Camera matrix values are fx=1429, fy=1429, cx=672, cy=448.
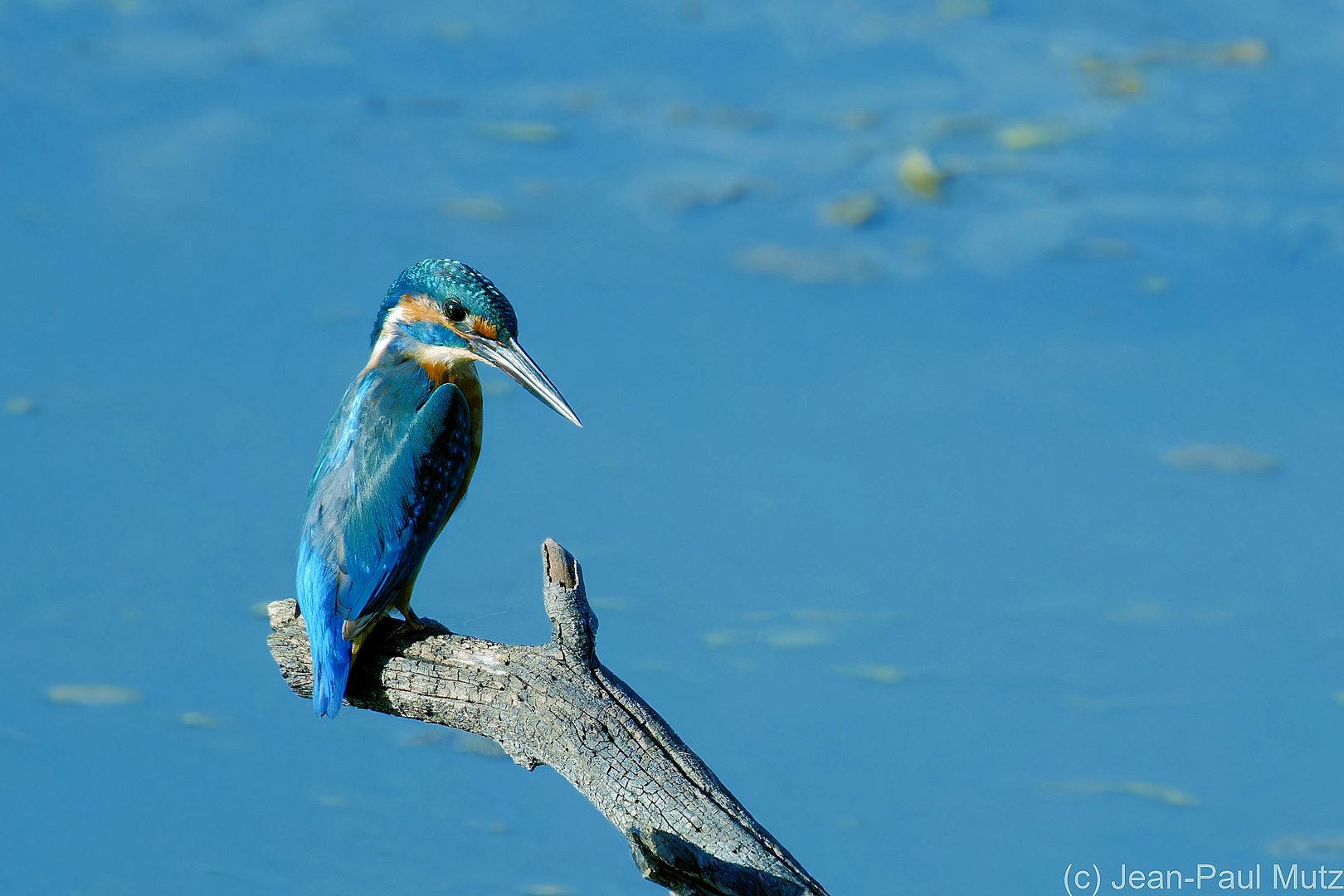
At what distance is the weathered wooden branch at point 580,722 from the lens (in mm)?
2031

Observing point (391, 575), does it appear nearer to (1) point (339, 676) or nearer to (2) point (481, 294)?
(1) point (339, 676)

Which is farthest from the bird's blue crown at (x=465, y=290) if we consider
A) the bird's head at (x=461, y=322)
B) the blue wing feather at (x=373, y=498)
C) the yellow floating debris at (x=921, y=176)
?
the yellow floating debris at (x=921, y=176)

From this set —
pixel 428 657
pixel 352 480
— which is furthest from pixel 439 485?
pixel 428 657

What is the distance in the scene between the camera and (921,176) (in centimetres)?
646

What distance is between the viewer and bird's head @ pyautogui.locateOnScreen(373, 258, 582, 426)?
2.49 meters

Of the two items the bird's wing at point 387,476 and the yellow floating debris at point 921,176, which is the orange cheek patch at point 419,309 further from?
the yellow floating debris at point 921,176

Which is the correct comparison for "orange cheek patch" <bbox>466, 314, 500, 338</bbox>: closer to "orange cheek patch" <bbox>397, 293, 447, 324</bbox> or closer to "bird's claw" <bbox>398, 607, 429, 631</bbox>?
"orange cheek patch" <bbox>397, 293, 447, 324</bbox>

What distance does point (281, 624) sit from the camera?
8.11 feet

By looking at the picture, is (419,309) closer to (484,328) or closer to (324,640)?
(484,328)

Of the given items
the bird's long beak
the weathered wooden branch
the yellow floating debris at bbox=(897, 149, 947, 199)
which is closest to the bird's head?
the bird's long beak

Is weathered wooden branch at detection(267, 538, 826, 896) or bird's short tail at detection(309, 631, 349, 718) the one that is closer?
weathered wooden branch at detection(267, 538, 826, 896)

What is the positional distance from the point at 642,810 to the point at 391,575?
59 cm

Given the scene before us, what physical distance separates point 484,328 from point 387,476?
0.31m

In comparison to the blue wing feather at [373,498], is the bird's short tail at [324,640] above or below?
below
